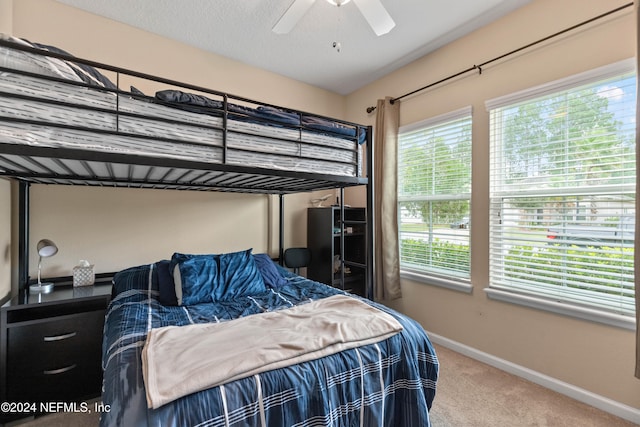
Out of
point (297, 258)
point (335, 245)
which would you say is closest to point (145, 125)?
point (297, 258)

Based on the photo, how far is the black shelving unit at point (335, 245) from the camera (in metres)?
3.09

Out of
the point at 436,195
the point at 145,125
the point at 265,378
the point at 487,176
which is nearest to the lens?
the point at 265,378

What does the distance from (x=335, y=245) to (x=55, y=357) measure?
96.0 inches

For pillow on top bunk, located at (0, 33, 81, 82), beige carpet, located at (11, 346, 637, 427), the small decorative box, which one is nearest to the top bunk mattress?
pillow on top bunk, located at (0, 33, 81, 82)

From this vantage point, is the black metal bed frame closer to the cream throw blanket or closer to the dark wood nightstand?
the dark wood nightstand

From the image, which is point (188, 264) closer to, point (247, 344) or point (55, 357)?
point (55, 357)

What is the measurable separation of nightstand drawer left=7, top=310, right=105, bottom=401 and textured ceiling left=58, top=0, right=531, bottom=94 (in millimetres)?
2314

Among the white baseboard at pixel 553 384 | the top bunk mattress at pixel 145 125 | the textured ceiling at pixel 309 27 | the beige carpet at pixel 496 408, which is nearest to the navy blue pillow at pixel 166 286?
the beige carpet at pixel 496 408

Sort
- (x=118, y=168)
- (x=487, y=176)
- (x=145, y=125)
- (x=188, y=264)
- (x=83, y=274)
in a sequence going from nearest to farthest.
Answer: (x=145, y=125)
(x=118, y=168)
(x=188, y=264)
(x=83, y=274)
(x=487, y=176)

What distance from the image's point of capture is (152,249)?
2586 mm

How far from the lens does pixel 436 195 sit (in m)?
2.84

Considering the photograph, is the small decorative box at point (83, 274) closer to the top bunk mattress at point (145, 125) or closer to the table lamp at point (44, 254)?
the table lamp at point (44, 254)

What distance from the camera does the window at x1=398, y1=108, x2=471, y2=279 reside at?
263cm

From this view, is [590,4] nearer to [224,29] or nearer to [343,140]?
[343,140]
